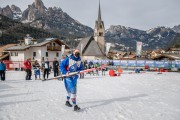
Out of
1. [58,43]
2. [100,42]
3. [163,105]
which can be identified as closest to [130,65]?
[58,43]

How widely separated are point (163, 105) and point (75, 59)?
357 cm

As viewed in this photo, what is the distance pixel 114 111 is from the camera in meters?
6.32

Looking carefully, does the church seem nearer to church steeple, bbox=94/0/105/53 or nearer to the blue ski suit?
church steeple, bbox=94/0/105/53

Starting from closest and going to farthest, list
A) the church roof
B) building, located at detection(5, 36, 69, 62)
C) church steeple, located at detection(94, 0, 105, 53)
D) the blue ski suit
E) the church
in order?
1. the blue ski suit
2. building, located at detection(5, 36, 69, 62)
3. the church
4. the church roof
5. church steeple, located at detection(94, 0, 105, 53)

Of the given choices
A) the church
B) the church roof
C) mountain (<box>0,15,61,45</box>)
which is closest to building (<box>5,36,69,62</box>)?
the church

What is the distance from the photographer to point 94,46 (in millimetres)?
77375

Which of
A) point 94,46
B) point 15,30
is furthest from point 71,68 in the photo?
point 15,30

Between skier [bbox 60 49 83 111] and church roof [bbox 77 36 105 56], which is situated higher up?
church roof [bbox 77 36 105 56]

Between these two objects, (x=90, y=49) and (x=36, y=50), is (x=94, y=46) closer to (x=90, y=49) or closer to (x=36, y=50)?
(x=90, y=49)

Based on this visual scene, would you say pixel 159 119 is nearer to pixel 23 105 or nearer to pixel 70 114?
pixel 70 114

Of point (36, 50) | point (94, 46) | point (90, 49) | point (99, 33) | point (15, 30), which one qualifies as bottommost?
point (36, 50)

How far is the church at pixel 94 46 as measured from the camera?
75.8 m

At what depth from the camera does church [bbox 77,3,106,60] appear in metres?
75.8

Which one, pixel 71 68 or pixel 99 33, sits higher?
pixel 99 33
